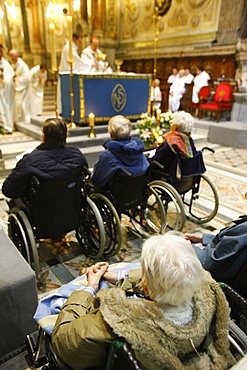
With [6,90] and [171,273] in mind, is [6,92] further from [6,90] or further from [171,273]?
[171,273]

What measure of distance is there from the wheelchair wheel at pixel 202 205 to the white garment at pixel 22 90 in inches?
179

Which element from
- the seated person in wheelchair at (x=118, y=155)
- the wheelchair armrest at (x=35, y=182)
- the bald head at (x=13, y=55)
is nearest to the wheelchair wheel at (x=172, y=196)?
the seated person in wheelchair at (x=118, y=155)

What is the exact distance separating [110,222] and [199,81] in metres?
6.60

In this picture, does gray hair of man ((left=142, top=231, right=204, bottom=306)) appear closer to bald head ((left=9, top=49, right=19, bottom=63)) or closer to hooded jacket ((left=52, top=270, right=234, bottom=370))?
hooded jacket ((left=52, top=270, right=234, bottom=370))

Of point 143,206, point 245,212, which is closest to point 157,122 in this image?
point 245,212

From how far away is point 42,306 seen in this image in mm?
1196

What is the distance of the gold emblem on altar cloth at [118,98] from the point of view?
16.9 ft

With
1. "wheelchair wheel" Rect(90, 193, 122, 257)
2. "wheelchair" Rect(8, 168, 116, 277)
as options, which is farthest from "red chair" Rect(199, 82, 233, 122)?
"wheelchair" Rect(8, 168, 116, 277)

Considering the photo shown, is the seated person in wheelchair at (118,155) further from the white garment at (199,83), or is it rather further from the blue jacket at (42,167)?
the white garment at (199,83)

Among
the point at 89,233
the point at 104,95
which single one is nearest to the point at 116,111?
the point at 104,95

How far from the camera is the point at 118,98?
523cm

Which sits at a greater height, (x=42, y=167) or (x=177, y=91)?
(x=177, y=91)

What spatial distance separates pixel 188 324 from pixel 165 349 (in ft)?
0.33

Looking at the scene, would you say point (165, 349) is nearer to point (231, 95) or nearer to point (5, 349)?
point (5, 349)
